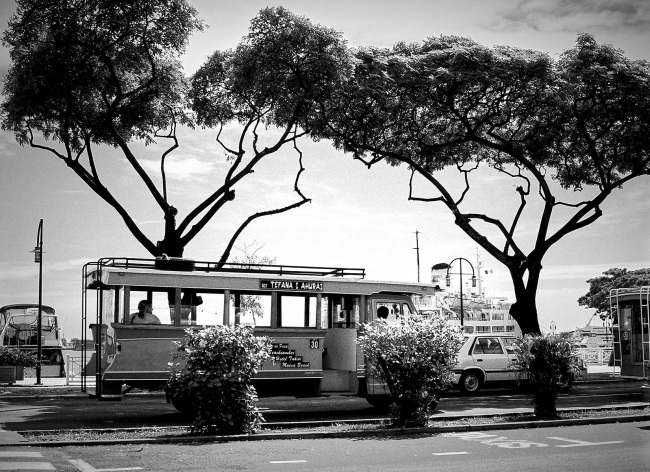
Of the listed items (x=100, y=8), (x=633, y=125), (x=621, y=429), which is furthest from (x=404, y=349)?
(x=633, y=125)

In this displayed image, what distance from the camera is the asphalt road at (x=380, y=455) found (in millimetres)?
10578

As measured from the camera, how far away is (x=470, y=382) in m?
24.5

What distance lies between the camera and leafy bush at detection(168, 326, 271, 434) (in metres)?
13.5

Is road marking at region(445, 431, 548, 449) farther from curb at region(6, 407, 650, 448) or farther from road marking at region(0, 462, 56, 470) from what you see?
road marking at region(0, 462, 56, 470)

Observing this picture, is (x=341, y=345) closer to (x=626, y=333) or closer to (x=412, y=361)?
(x=412, y=361)

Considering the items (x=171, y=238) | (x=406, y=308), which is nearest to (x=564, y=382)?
(x=406, y=308)

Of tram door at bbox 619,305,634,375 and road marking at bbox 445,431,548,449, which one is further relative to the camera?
tram door at bbox 619,305,634,375

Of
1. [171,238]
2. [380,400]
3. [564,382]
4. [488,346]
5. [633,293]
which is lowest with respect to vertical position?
[380,400]

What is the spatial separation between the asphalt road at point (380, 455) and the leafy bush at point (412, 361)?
102 cm

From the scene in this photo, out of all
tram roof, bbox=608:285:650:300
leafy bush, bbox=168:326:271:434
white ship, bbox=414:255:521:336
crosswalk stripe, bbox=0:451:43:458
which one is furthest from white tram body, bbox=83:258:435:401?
white ship, bbox=414:255:521:336

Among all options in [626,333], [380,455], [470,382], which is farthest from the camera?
[626,333]

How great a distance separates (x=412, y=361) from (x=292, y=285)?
468 cm

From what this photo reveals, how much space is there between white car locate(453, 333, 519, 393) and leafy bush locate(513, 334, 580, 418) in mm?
8380

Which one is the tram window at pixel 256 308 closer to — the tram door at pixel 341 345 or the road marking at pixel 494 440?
the tram door at pixel 341 345
